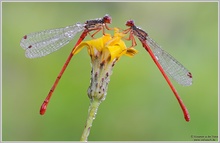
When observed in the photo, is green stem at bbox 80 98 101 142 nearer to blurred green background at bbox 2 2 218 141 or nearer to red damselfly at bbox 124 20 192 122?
red damselfly at bbox 124 20 192 122

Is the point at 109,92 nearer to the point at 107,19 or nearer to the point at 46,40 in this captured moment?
the point at 46,40

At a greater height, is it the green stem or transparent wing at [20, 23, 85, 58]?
transparent wing at [20, 23, 85, 58]

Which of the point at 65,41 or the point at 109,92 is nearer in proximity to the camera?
the point at 65,41

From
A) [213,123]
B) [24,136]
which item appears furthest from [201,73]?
[24,136]

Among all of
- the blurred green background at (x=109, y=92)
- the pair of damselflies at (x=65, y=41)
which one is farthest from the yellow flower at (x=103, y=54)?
the blurred green background at (x=109, y=92)

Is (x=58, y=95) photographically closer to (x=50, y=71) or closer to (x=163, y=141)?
(x=50, y=71)

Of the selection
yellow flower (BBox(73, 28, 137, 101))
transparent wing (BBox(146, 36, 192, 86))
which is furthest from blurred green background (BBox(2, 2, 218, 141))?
yellow flower (BBox(73, 28, 137, 101))

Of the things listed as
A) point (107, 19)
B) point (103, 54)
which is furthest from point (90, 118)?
point (107, 19)
